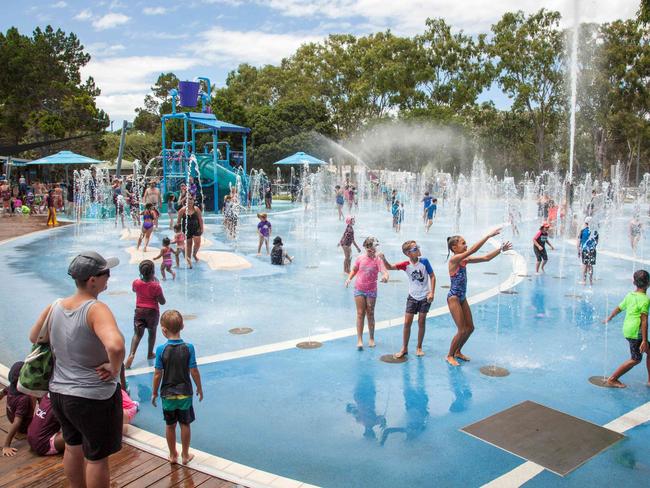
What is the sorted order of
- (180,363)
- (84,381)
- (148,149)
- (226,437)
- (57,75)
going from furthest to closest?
(148,149) → (57,75) → (226,437) → (180,363) → (84,381)

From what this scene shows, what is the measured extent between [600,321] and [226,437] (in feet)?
20.7

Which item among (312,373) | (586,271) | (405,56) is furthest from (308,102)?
(312,373)

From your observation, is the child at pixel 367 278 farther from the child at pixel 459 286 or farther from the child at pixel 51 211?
the child at pixel 51 211

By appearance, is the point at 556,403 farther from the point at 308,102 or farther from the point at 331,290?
the point at 308,102

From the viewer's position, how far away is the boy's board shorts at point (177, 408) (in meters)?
4.15

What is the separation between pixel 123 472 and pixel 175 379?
74cm

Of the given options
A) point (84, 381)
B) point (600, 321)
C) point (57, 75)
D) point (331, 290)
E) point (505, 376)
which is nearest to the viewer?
point (84, 381)

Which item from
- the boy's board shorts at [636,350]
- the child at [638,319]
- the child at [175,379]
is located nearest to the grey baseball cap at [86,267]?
the child at [175,379]

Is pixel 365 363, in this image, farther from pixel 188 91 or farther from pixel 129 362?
pixel 188 91

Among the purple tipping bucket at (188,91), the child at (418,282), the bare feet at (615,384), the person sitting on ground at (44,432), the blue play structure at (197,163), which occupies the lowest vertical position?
the bare feet at (615,384)

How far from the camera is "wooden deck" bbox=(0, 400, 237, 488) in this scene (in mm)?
3928

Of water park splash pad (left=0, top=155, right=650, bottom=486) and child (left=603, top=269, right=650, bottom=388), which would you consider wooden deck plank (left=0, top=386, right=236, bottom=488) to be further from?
child (left=603, top=269, right=650, bottom=388)

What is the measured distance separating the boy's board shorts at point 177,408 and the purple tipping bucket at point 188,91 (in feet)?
76.7

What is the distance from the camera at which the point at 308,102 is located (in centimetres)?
4772
